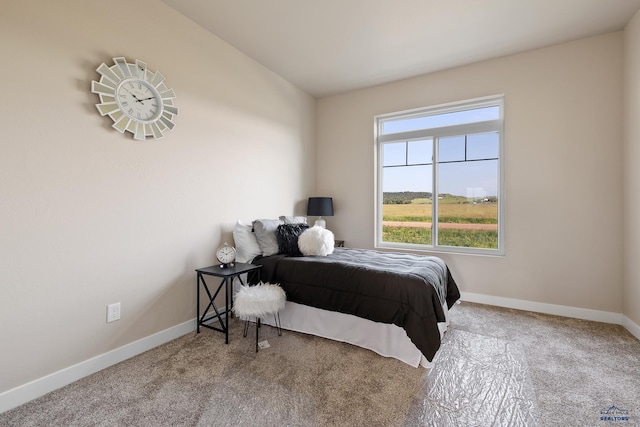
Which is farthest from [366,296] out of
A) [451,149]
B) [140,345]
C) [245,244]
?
[451,149]

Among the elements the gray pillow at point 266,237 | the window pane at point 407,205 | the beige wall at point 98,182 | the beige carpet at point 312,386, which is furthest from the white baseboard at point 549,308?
the beige wall at point 98,182

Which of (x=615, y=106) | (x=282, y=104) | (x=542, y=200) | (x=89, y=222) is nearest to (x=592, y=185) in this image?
(x=542, y=200)

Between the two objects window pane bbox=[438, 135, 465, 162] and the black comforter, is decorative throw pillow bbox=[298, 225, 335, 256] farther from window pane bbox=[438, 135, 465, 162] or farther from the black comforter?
window pane bbox=[438, 135, 465, 162]

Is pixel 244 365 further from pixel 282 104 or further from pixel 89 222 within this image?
pixel 282 104

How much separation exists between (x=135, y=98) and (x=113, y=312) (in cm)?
154

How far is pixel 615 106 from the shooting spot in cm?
278

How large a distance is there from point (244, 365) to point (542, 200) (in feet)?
10.6

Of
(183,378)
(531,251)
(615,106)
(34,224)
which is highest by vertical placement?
(615,106)

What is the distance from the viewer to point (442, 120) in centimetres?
367

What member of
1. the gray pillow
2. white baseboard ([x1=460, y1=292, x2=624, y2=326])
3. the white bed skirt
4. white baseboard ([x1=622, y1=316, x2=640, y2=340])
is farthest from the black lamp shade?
white baseboard ([x1=622, y1=316, x2=640, y2=340])

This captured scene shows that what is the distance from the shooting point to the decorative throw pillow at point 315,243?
2.84 metres

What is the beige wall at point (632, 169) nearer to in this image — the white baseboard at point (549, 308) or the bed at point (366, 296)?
A: the white baseboard at point (549, 308)

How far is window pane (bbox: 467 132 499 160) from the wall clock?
3161 mm

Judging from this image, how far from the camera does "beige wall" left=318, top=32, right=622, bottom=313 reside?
2818mm
